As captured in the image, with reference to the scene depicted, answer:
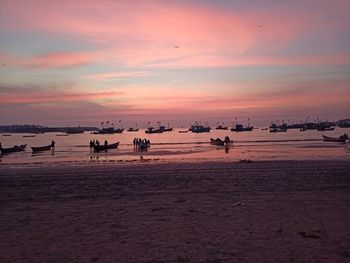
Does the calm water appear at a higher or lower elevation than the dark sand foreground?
lower

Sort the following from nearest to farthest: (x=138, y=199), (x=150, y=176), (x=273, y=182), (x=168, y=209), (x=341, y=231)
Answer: (x=341, y=231)
(x=168, y=209)
(x=138, y=199)
(x=273, y=182)
(x=150, y=176)

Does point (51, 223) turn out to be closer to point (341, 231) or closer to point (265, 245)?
point (265, 245)

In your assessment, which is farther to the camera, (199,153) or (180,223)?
(199,153)

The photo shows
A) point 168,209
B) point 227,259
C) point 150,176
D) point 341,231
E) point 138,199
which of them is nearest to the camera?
point 227,259

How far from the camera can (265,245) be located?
8359mm

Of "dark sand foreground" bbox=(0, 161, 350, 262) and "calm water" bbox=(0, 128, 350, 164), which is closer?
"dark sand foreground" bbox=(0, 161, 350, 262)

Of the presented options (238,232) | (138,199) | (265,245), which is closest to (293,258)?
(265,245)

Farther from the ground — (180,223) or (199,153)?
(180,223)

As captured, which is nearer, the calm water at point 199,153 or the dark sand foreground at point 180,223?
the dark sand foreground at point 180,223

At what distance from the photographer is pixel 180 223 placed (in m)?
10.5

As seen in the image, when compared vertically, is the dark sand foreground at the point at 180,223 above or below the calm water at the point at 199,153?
above

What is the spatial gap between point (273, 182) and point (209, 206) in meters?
7.00

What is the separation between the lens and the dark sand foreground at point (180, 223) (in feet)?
26.1

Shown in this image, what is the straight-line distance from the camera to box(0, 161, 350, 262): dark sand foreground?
7965mm
